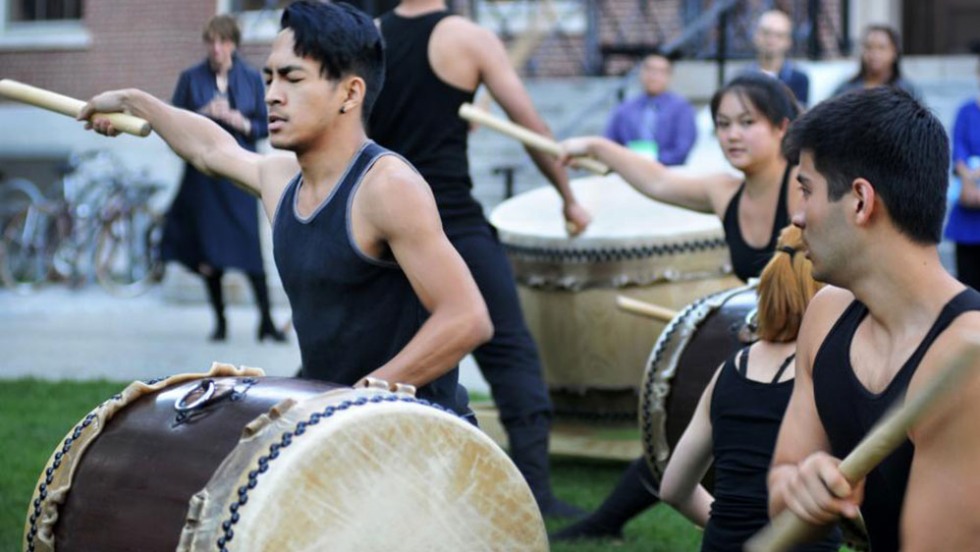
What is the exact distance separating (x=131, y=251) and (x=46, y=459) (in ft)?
27.3

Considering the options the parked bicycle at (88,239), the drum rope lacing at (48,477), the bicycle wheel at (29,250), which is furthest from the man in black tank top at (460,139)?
the bicycle wheel at (29,250)

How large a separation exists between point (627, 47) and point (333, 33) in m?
10.5

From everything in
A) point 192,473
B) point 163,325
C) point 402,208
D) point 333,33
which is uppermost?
point 333,33

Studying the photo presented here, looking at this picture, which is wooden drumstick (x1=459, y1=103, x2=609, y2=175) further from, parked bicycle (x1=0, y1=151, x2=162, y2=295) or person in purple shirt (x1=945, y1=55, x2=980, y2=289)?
parked bicycle (x1=0, y1=151, x2=162, y2=295)

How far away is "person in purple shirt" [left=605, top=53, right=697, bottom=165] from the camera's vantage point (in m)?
10.4

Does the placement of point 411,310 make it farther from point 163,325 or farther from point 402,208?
point 163,325

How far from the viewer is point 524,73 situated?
1558cm

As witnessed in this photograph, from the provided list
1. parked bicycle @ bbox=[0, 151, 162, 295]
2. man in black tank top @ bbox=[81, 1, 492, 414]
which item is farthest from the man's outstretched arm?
parked bicycle @ bbox=[0, 151, 162, 295]

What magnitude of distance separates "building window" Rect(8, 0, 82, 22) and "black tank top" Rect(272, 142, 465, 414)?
15952 mm

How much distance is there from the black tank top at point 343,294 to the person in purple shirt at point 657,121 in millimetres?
6484

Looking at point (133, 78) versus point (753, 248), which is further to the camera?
point (133, 78)

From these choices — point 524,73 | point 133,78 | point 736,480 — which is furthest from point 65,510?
point 133,78

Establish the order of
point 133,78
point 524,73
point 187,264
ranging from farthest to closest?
point 133,78 < point 524,73 < point 187,264

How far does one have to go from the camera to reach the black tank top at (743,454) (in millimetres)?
3801
